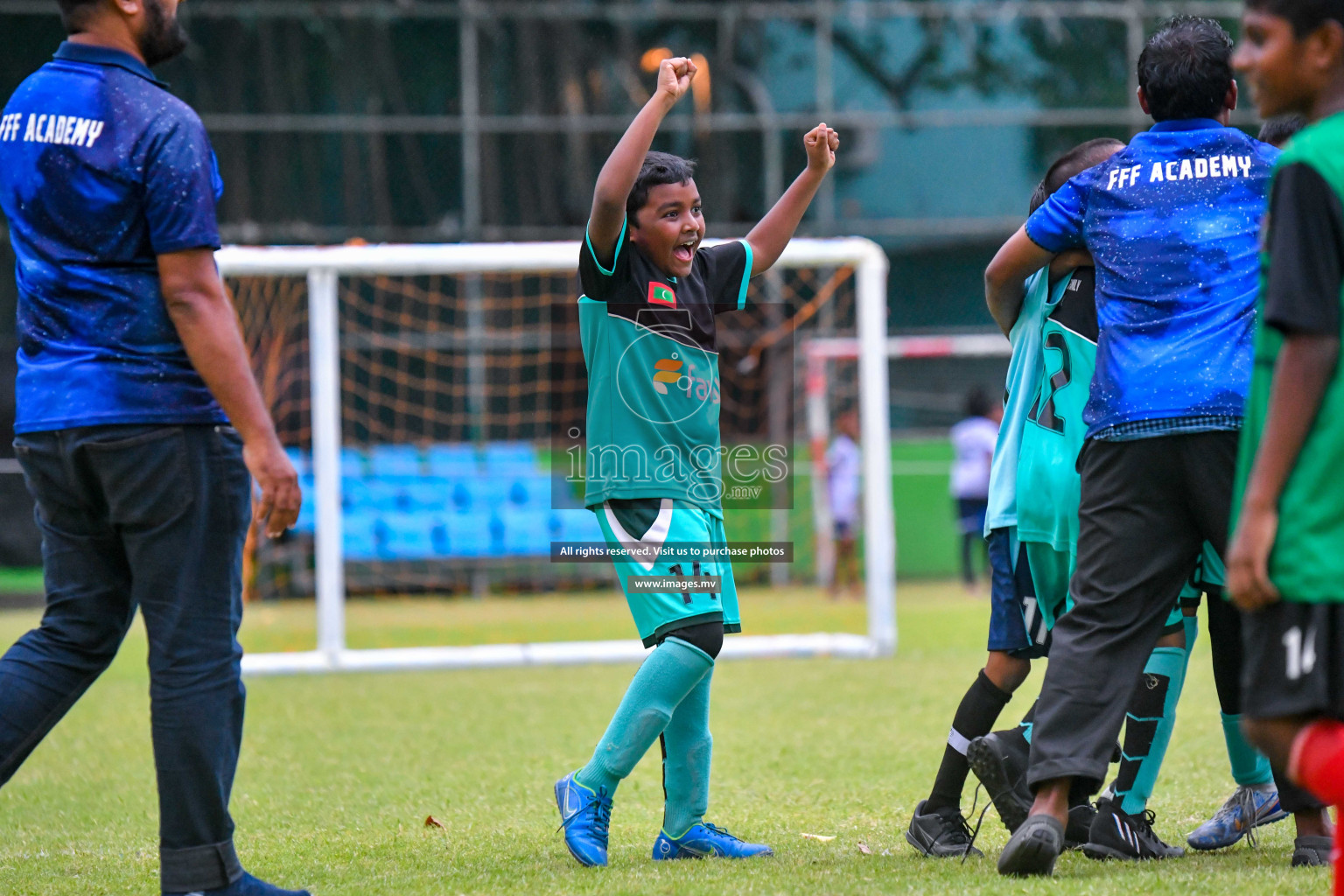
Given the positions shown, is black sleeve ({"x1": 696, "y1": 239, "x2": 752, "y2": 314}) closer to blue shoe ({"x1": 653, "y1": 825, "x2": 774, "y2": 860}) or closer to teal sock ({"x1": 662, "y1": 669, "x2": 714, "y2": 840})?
teal sock ({"x1": 662, "y1": 669, "x2": 714, "y2": 840})

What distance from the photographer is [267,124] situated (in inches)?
706

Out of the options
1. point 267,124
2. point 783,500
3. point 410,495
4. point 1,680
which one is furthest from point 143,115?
point 267,124

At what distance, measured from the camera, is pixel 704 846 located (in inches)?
152

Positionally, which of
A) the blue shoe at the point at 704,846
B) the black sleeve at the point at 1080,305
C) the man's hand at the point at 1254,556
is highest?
the black sleeve at the point at 1080,305

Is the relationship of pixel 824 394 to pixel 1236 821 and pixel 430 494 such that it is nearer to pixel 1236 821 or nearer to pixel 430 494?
pixel 430 494

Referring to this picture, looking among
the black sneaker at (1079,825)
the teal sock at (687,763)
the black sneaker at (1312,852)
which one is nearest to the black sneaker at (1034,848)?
the black sneaker at (1079,825)

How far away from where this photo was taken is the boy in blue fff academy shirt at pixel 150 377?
2959 mm

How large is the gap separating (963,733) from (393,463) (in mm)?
12318

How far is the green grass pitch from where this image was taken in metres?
3.54

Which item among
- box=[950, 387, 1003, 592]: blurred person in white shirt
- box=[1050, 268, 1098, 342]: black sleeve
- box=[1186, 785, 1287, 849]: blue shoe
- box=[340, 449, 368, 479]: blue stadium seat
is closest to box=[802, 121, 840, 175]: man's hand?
box=[1050, 268, 1098, 342]: black sleeve

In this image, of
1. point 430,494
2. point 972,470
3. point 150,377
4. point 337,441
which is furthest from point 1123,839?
point 430,494

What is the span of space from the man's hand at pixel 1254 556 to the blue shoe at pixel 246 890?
2117mm

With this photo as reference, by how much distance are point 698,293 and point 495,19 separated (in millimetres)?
15529

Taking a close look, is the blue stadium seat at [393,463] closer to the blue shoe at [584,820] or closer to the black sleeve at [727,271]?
the black sleeve at [727,271]
